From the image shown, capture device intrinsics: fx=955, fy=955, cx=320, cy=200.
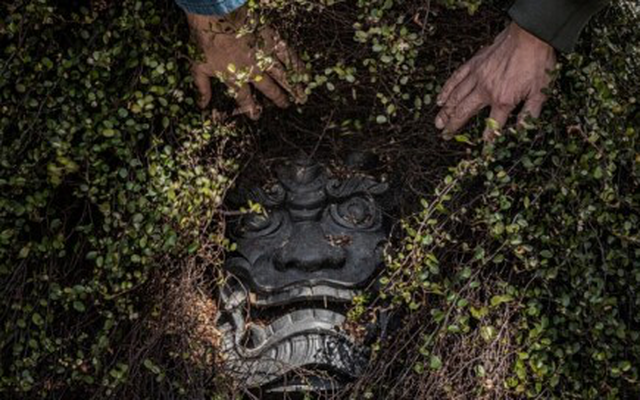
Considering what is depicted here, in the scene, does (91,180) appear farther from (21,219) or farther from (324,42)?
(324,42)

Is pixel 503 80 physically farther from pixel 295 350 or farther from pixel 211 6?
pixel 295 350

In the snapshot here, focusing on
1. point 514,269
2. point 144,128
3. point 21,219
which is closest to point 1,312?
A: point 21,219

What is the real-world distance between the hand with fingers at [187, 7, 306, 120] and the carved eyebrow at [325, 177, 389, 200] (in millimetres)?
234

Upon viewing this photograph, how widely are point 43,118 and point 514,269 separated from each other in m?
1.00

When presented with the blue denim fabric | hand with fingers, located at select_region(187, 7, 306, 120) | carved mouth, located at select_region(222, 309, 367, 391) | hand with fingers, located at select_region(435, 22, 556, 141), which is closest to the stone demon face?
carved mouth, located at select_region(222, 309, 367, 391)

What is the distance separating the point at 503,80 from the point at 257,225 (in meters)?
0.67

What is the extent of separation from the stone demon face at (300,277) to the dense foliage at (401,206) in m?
0.08

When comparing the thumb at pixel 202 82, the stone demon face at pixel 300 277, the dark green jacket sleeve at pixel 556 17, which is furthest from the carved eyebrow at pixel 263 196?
the dark green jacket sleeve at pixel 556 17

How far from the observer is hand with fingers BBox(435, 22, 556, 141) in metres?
1.86

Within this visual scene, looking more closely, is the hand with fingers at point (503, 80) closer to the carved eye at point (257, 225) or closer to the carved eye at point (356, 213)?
the carved eye at point (356, 213)

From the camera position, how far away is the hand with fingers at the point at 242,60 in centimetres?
196

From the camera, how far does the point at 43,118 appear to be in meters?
1.96

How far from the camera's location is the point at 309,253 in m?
2.17

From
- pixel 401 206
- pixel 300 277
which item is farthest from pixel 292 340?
pixel 401 206
